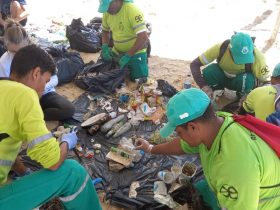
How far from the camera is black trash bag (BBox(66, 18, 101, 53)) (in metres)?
5.34

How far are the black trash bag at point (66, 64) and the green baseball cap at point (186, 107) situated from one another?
304 cm

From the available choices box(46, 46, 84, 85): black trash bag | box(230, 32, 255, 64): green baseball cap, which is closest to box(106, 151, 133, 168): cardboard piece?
box(230, 32, 255, 64): green baseball cap

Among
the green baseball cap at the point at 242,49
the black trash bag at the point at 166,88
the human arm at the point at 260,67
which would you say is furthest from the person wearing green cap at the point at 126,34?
the human arm at the point at 260,67

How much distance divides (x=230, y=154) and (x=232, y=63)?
2.45 metres

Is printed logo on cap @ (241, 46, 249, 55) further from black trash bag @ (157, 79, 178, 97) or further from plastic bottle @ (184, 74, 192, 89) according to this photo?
black trash bag @ (157, 79, 178, 97)

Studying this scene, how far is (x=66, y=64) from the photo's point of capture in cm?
472

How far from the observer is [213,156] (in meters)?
1.95

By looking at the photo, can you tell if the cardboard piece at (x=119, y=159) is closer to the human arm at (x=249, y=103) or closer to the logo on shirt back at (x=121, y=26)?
the human arm at (x=249, y=103)

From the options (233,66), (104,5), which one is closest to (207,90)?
(233,66)

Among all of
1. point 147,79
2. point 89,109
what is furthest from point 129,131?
point 147,79

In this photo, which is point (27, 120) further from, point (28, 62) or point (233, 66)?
point (233, 66)

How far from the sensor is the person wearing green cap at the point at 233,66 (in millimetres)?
3596

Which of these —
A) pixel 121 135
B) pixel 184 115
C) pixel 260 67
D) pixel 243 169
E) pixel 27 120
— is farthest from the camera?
pixel 260 67

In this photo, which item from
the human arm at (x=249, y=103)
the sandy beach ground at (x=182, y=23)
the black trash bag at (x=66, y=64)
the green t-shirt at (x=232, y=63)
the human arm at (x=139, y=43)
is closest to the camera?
the human arm at (x=249, y=103)
